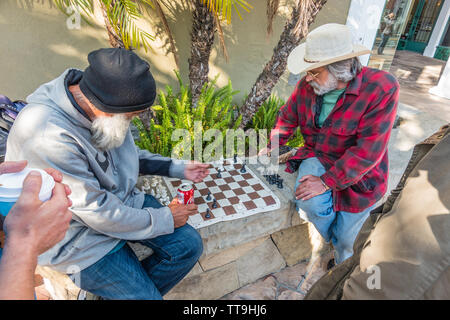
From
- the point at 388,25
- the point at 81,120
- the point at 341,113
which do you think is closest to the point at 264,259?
the point at 341,113

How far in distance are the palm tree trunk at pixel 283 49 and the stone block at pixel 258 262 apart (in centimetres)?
200

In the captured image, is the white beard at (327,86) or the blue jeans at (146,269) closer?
the blue jeans at (146,269)

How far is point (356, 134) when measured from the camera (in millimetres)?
2264

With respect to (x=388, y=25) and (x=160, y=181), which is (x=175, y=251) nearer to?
(x=160, y=181)

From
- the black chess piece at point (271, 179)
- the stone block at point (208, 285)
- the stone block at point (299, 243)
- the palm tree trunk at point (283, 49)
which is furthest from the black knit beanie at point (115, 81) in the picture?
the palm tree trunk at point (283, 49)

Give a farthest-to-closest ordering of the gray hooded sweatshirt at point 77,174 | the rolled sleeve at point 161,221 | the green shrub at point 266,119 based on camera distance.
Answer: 1. the green shrub at point 266,119
2. the rolled sleeve at point 161,221
3. the gray hooded sweatshirt at point 77,174

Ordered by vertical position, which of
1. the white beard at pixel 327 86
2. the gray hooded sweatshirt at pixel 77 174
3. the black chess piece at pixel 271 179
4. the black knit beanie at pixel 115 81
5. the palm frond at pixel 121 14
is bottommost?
the black chess piece at pixel 271 179

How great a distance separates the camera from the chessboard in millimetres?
2488

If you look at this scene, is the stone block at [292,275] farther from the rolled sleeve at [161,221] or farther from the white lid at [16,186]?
the white lid at [16,186]

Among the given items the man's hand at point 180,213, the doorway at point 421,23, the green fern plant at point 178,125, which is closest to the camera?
the man's hand at point 180,213

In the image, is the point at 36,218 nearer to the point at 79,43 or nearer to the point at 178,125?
A: the point at 178,125

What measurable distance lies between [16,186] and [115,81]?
0.74 m

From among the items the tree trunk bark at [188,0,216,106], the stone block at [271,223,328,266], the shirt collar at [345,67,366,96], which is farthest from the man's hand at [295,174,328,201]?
the tree trunk bark at [188,0,216,106]

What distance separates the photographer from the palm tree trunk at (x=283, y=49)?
326 cm
